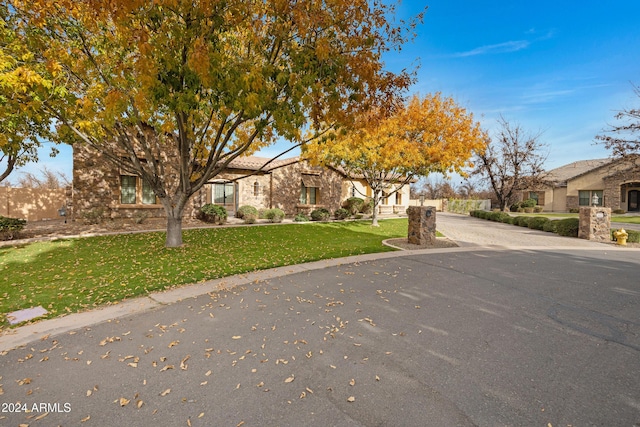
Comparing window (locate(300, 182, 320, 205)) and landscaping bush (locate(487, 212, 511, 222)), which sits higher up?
window (locate(300, 182, 320, 205))

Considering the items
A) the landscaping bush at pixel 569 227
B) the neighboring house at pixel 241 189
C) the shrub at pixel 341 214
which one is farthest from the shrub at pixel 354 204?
the landscaping bush at pixel 569 227

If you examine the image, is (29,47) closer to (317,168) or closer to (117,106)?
(117,106)

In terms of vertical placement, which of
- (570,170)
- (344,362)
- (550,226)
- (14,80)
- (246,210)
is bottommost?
(344,362)

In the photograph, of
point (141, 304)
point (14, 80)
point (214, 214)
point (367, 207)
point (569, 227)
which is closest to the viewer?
point (141, 304)

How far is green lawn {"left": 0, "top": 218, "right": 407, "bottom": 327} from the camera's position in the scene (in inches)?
214

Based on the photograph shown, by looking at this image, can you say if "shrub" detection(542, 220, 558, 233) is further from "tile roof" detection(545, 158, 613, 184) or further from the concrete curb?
"tile roof" detection(545, 158, 613, 184)

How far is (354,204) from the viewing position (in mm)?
25234

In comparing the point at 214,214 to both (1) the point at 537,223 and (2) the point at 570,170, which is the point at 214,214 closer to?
(1) the point at 537,223

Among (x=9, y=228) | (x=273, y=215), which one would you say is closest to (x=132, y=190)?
(x=9, y=228)

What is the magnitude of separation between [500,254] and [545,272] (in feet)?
8.19

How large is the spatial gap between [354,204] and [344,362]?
22228 millimetres

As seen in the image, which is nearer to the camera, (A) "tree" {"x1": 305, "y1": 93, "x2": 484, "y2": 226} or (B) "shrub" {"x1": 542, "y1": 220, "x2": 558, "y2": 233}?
(A) "tree" {"x1": 305, "y1": 93, "x2": 484, "y2": 226}

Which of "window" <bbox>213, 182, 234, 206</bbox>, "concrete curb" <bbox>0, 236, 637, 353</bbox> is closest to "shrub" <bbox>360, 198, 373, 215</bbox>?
"window" <bbox>213, 182, 234, 206</bbox>

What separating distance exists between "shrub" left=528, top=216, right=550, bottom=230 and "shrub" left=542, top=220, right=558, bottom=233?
17 centimetres
